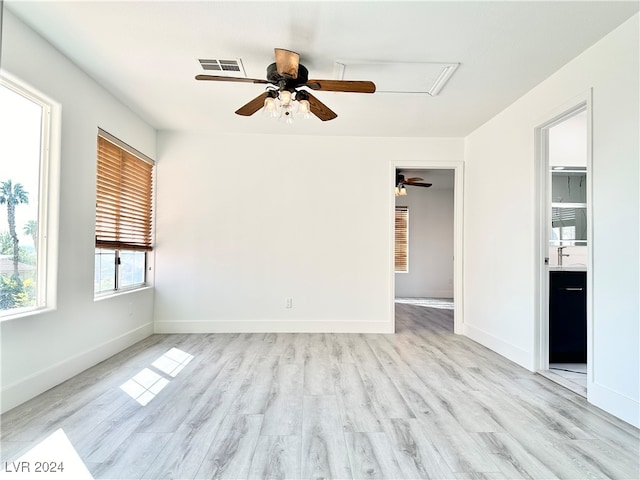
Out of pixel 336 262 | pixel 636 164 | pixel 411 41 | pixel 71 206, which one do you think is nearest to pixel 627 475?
pixel 636 164

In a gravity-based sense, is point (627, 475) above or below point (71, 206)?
below

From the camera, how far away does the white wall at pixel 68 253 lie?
88.4 inches

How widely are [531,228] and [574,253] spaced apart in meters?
1.27

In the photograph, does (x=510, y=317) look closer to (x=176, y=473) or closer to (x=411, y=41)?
(x=411, y=41)

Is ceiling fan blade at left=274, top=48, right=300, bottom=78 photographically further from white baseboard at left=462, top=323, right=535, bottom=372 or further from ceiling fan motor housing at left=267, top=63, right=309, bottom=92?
white baseboard at left=462, top=323, right=535, bottom=372

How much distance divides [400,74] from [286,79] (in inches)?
39.0

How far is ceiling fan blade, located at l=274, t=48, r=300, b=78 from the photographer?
2.27 meters

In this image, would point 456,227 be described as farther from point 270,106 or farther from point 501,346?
point 270,106

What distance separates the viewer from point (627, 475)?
164cm

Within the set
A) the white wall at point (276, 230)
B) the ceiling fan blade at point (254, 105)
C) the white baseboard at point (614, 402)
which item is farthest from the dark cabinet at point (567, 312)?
the ceiling fan blade at point (254, 105)

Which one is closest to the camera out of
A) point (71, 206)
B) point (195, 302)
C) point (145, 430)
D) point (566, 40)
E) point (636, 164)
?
point (145, 430)

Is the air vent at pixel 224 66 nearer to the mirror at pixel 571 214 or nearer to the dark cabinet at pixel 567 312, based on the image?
the dark cabinet at pixel 567 312

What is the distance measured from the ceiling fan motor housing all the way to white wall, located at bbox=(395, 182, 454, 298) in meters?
5.87

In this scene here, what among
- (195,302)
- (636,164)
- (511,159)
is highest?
(511,159)
